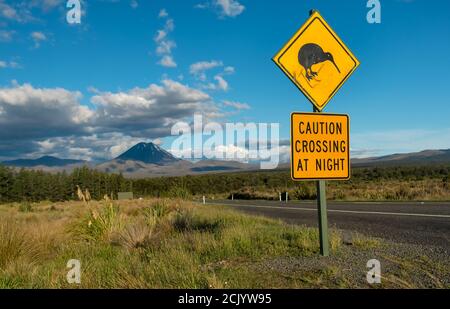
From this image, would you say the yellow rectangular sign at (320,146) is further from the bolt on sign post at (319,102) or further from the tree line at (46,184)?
the tree line at (46,184)

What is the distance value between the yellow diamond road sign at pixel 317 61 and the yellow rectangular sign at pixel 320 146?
34 cm

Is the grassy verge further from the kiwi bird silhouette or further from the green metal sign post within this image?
Answer: the kiwi bird silhouette

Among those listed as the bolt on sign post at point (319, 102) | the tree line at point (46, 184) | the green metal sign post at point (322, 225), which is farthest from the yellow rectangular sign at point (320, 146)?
the tree line at point (46, 184)

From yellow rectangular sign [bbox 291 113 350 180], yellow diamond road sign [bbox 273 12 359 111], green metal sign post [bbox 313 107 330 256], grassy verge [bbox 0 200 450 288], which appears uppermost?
yellow diamond road sign [bbox 273 12 359 111]

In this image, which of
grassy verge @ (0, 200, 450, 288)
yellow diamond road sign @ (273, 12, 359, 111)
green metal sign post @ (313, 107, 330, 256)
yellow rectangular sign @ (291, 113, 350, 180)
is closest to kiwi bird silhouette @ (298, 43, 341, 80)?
yellow diamond road sign @ (273, 12, 359, 111)

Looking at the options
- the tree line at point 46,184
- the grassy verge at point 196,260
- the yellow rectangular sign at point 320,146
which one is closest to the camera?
the grassy verge at point 196,260

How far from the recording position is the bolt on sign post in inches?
250

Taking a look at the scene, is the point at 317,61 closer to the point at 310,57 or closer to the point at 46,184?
the point at 310,57

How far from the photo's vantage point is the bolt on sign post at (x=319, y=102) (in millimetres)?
6355

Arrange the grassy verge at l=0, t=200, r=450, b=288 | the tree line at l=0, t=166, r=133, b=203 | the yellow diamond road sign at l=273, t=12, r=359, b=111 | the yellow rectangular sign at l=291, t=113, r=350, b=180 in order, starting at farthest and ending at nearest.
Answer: the tree line at l=0, t=166, r=133, b=203 → the yellow diamond road sign at l=273, t=12, r=359, b=111 → the yellow rectangular sign at l=291, t=113, r=350, b=180 → the grassy verge at l=0, t=200, r=450, b=288

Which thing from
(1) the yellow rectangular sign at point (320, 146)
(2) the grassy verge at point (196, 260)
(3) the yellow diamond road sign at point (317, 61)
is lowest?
(2) the grassy verge at point (196, 260)

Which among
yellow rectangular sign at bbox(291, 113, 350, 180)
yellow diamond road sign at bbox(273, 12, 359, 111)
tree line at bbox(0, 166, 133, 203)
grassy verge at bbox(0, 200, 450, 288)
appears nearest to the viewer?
grassy verge at bbox(0, 200, 450, 288)
